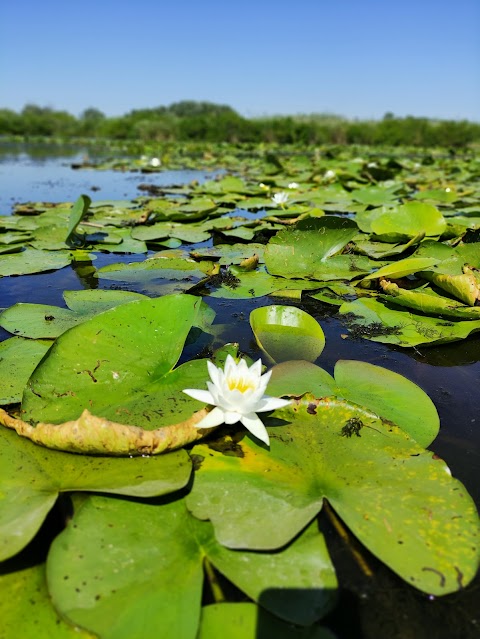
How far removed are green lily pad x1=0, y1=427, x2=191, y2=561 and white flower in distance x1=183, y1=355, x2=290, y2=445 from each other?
0.44 ft

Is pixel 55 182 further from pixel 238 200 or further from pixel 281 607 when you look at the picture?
pixel 281 607

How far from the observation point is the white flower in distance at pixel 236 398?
1058 millimetres

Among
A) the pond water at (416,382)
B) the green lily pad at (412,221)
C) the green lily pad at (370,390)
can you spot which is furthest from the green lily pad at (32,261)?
the green lily pad at (412,221)

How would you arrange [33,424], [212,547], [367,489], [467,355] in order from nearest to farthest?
[212,547]
[367,489]
[33,424]
[467,355]

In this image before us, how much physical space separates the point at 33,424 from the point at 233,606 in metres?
0.68

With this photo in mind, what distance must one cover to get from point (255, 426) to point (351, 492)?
0.27 metres

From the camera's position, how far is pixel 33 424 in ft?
3.75

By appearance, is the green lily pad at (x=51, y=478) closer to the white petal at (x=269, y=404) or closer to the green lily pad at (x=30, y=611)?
the green lily pad at (x=30, y=611)

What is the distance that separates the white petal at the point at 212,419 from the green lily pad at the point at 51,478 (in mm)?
91

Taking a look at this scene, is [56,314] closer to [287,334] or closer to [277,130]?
[287,334]

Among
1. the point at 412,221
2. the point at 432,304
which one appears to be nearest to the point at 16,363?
Result: the point at 432,304

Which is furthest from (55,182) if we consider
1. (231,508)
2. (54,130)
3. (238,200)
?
(54,130)

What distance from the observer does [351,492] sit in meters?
1.00

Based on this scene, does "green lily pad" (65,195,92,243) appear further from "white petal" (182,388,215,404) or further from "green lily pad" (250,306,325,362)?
"white petal" (182,388,215,404)
